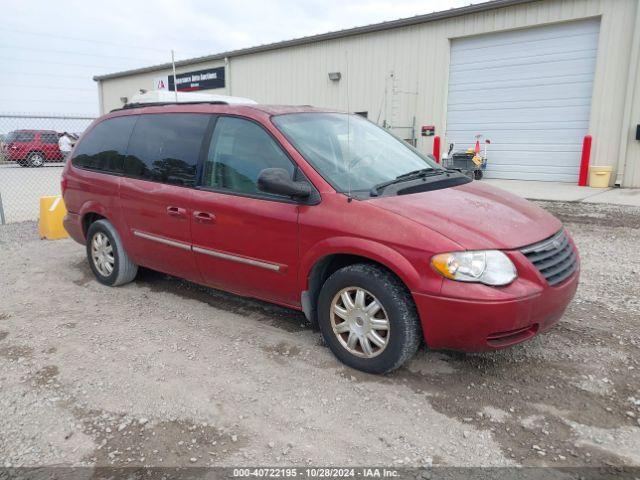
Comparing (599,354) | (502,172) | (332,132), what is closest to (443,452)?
(599,354)

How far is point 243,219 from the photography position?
369 centimetres

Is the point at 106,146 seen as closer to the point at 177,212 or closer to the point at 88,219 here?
the point at 88,219

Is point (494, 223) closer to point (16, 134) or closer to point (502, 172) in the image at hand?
point (502, 172)

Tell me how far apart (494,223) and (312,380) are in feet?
4.96

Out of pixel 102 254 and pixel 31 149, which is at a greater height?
pixel 31 149

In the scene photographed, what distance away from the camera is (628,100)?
11.4 meters

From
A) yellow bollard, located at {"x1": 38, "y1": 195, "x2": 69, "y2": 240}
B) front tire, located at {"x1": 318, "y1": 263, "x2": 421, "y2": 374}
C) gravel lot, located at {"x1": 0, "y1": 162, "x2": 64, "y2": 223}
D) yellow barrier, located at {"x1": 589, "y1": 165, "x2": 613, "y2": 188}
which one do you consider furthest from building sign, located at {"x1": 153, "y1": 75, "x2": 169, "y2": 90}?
front tire, located at {"x1": 318, "y1": 263, "x2": 421, "y2": 374}

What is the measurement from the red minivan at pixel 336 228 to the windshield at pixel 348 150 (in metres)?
0.01

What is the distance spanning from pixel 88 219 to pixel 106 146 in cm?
83

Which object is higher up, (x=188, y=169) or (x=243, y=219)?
(x=188, y=169)

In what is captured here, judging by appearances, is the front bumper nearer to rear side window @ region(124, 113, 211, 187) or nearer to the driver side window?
the driver side window

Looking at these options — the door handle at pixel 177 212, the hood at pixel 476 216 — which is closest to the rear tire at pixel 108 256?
the door handle at pixel 177 212

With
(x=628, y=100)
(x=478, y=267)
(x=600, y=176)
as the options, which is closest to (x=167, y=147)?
(x=478, y=267)

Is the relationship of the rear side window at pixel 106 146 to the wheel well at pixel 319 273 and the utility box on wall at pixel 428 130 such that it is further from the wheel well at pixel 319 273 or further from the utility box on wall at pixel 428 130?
the utility box on wall at pixel 428 130
